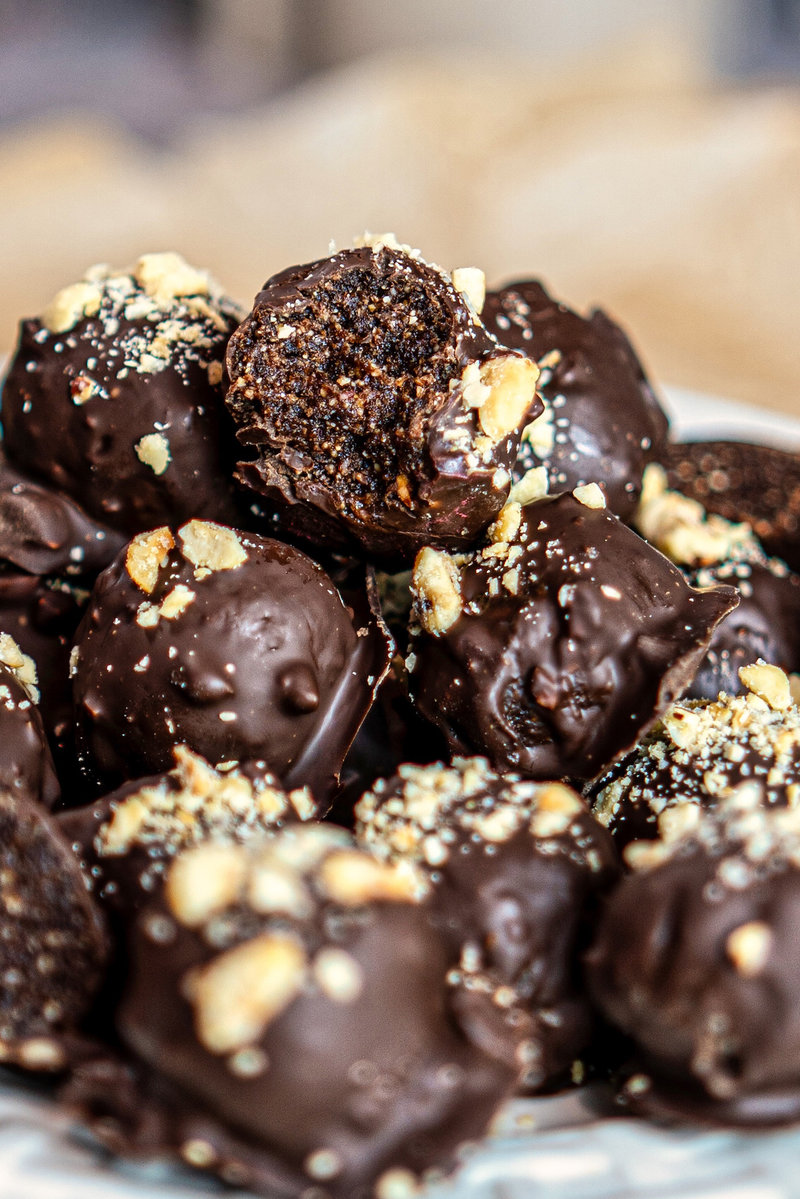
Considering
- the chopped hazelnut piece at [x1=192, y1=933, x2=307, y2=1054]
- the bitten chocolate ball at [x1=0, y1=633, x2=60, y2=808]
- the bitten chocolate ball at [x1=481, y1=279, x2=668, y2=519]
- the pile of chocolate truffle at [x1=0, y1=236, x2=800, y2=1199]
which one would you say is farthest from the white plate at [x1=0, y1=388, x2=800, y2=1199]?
the bitten chocolate ball at [x1=481, y1=279, x2=668, y2=519]

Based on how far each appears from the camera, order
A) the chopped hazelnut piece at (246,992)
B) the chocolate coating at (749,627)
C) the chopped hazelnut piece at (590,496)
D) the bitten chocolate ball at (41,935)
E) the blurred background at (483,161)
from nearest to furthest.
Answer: the chopped hazelnut piece at (246,992)
the bitten chocolate ball at (41,935)
the chopped hazelnut piece at (590,496)
the chocolate coating at (749,627)
the blurred background at (483,161)

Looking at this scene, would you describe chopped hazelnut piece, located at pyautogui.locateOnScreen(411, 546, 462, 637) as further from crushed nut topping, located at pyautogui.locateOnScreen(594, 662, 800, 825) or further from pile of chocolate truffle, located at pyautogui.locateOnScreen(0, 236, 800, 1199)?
crushed nut topping, located at pyautogui.locateOnScreen(594, 662, 800, 825)

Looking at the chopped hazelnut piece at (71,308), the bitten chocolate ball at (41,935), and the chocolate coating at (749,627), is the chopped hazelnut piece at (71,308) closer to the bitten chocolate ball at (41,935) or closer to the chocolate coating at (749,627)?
the bitten chocolate ball at (41,935)

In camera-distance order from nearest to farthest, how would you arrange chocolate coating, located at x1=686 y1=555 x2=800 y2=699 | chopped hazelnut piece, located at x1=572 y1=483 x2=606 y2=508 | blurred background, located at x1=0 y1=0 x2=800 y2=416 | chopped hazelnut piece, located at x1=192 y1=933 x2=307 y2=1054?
chopped hazelnut piece, located at x1=192 y1=933 x2=307 y2=1054
chopped hazelnut piece, located at x1=572 y1=483 x2=606 y2=508
chocolate coating, located at x1=686 y1=555 x2=800 y2=699
blurred background, located at x1=0 y1=0 x2=800 y2=416

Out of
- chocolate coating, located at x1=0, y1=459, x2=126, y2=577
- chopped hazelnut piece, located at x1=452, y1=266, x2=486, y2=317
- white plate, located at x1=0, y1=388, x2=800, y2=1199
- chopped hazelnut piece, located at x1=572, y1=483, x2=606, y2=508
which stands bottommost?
white plate, located at x1=0, y1=388, x2=800, y2=1199

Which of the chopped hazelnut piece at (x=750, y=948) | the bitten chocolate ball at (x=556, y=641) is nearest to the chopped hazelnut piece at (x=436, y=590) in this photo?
the bitten chocolate ball at (x=556, y=641)

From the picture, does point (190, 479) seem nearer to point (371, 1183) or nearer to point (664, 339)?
point (371, 1183)

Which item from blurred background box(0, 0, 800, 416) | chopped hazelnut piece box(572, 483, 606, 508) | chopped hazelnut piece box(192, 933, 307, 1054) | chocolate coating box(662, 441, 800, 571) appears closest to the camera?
chopped hazelnut piece box(192, 933, 307, 1054)

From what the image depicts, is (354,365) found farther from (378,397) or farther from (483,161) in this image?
(483,161)
